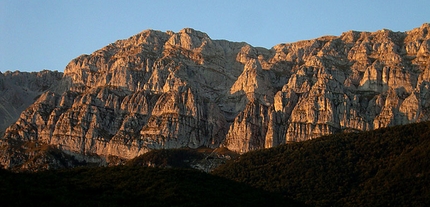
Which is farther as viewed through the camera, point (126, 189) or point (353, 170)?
point (353, 170)

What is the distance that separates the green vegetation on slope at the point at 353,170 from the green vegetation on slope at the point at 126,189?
4163cm

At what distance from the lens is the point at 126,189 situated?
11188cm

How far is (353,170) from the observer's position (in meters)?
180

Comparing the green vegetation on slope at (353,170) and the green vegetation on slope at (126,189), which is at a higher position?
the green vegetation on slope at (353,170)

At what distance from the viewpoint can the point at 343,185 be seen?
174 metres

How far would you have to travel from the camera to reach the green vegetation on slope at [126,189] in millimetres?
96875

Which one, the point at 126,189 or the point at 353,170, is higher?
the point at 353,170

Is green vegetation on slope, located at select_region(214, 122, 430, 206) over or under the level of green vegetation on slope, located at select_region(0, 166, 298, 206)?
over

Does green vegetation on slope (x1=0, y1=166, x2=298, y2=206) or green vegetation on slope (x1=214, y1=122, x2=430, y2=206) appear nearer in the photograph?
green vegetation on slope (x1=0, y1=166, x2=298, y2=206)

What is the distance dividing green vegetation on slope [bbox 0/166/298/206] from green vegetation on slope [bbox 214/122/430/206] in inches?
1639

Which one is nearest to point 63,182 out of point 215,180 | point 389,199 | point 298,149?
point 215,180

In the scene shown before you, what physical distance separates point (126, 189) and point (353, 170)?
79.8 metres

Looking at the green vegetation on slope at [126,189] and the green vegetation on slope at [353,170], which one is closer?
the green vegetation on slope at [126,189]

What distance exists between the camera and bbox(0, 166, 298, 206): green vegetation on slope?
96.9 metres
